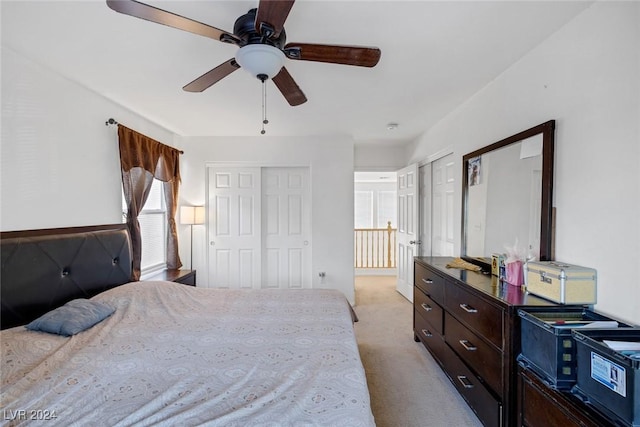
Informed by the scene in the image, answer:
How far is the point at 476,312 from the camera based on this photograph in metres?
1.80

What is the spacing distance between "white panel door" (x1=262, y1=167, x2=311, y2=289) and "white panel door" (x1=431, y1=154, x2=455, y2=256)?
1767mm

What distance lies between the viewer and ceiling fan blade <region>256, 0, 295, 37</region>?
1108 millimetres

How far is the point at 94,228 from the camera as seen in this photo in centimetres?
244

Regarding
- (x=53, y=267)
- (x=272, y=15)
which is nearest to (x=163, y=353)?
(x=53, y=267)

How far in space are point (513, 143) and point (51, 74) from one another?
343 centimetres

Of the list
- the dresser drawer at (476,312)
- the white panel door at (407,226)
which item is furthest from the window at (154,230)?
the white panel door at (407,226)

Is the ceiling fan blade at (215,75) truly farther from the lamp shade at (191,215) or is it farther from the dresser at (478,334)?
the lamp shade at (191,215)

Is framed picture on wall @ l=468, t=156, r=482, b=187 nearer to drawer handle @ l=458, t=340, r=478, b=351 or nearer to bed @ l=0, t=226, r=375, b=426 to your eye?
drawer handle @ l=458, t=340, r=478, b=351

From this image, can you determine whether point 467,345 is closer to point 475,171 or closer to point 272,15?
point 475,171

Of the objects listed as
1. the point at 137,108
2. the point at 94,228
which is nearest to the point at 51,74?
the point at 137,108

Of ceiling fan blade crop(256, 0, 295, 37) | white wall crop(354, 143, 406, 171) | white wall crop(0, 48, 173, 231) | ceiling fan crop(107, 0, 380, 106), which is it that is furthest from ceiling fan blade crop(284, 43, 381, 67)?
white wall crop(354, 143, 406, 171)

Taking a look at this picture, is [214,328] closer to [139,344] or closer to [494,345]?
[139,344]

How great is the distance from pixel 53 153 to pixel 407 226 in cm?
411

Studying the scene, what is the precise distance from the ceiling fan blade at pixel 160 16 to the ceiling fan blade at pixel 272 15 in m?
0.19
